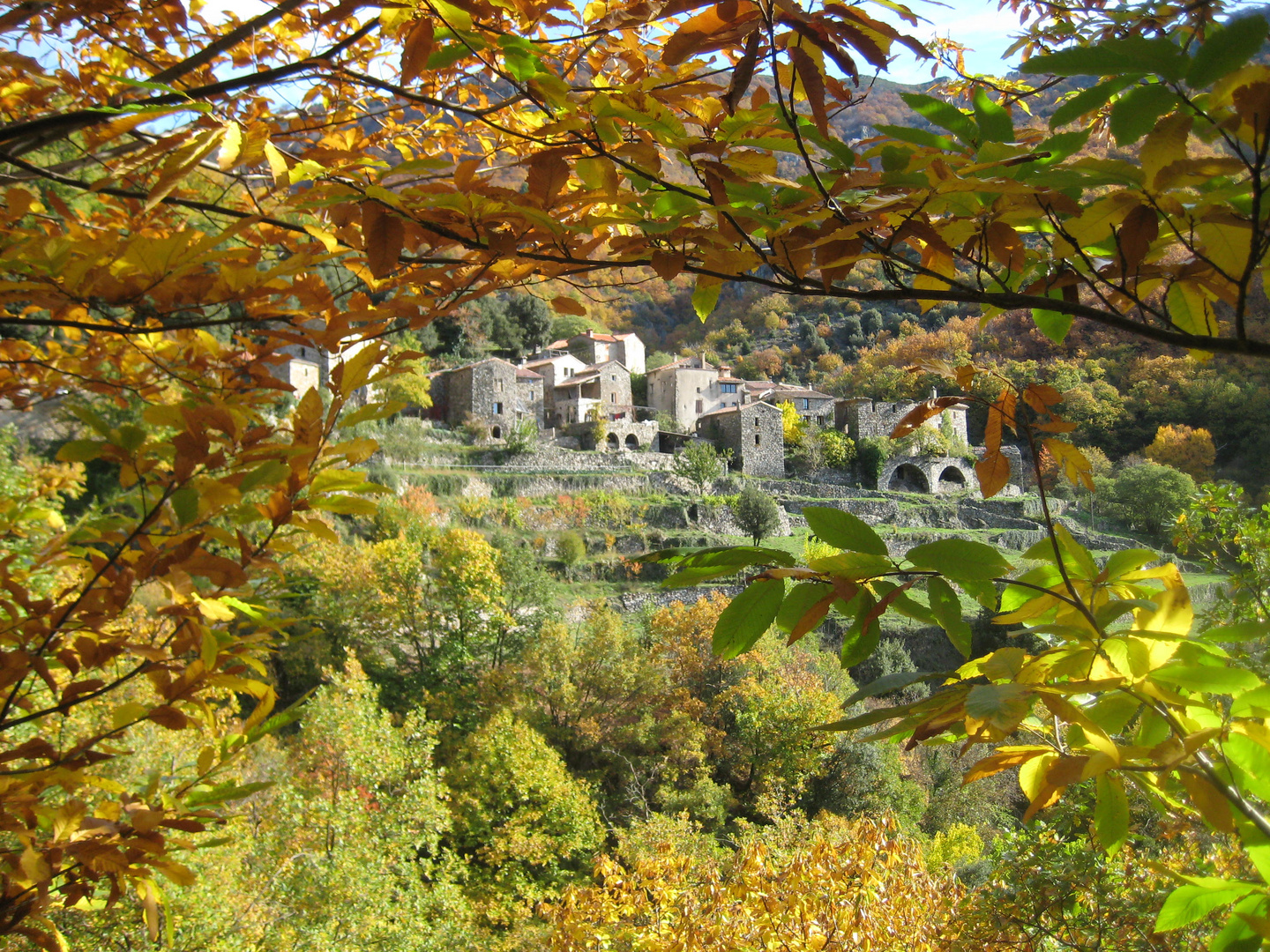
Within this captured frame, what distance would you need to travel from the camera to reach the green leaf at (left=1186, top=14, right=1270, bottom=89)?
1.71ft

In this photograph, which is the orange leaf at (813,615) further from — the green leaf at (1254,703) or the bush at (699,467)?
the bush at (699,467)

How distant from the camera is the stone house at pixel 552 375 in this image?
1157 inches

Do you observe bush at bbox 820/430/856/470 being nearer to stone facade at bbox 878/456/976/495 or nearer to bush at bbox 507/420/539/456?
stone facade at bbox 878/456/976/495

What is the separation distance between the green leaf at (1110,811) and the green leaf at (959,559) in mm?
186

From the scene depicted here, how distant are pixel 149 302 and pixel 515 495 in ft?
67.6

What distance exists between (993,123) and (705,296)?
14.5 inches

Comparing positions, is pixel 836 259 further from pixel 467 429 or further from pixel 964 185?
pixel 467 429

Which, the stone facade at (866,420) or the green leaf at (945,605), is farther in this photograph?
the stone facade at (866,420)

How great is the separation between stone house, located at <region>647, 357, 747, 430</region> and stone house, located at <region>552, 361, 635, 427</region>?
192 centimetres

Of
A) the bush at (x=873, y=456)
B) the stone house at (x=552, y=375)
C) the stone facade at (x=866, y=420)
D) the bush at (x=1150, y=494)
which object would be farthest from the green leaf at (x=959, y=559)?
the stone facade at (x=866, y=420)

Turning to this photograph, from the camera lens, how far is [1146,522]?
71.8 feet

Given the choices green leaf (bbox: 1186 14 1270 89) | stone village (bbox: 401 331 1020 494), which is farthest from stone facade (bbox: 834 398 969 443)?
green leaf (bbox: 1186 14 1270 89)

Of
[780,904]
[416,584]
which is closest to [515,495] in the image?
[416,584]

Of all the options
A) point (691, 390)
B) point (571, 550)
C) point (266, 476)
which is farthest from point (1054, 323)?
point (691, 390)
